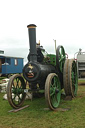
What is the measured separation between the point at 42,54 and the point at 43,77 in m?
0.83

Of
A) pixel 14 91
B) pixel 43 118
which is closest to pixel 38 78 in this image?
pixel 14 91

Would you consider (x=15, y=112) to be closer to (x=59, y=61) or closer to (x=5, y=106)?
(x=5, y=106)

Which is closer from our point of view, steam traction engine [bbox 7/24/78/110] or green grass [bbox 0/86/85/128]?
green grass [bbox 0/86/85/128]

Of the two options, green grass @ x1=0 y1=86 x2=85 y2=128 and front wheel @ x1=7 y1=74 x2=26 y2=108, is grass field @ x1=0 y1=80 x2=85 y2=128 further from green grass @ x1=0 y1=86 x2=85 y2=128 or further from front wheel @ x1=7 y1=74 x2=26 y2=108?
front wheel @ x1=7 y1=74 x2=26 y2=108

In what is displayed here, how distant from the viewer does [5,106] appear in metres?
5.59

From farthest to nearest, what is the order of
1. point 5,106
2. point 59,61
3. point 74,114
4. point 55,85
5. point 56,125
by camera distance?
point 59,61 < point 5,106 < point 55,85 < point 74,114 < point 56,125

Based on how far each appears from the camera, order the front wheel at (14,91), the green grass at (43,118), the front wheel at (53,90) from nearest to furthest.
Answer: the green grass at (43,118) < the front wheel at (53,90) < the front wheel at (14,91)

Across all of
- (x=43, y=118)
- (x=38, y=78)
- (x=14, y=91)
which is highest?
(x=38, y=78)

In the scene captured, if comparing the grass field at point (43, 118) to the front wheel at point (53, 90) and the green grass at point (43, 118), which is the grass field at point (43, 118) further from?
the front wheel at point (53, 90)

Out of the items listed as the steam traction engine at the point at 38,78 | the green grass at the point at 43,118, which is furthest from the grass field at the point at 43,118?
the steam traction engine at the point at 38,78

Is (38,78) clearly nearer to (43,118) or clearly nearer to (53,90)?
(53,90)

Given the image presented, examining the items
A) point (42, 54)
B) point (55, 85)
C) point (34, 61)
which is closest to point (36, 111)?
point (55, 85)

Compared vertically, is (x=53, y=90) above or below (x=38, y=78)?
below

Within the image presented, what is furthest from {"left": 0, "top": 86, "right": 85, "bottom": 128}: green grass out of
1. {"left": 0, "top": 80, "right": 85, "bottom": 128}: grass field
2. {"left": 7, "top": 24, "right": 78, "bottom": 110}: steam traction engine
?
{"left": 7, "top": 24, "right": 78, "bottom": 110}: steam traction engine
